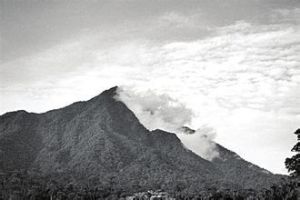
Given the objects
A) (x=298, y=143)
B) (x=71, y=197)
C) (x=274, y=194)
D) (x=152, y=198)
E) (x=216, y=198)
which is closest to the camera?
(x=298, y=143)

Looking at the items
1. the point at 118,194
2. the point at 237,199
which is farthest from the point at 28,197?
the point at 237,199

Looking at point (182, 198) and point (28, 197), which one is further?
point (182, 198)

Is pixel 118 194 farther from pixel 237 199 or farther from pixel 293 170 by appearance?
pixel 293 170

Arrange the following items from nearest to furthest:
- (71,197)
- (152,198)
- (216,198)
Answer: (71,197) < (216,198) < (152,198)

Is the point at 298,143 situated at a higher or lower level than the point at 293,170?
higher

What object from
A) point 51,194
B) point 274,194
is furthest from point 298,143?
point 51,194

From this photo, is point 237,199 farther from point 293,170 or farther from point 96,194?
point 293,170

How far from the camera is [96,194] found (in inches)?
6344

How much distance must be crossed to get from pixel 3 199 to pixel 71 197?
22622 millimetres

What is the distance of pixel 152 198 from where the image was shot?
172250 mm

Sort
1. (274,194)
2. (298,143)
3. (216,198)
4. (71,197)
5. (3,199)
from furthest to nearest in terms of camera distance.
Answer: (216,198)
(71,197)
(3,199)
(274,194)
(298,143)

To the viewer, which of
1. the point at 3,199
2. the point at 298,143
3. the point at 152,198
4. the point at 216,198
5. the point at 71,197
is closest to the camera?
the point at 298,143

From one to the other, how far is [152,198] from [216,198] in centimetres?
3046

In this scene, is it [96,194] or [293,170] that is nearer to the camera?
[293,170]
